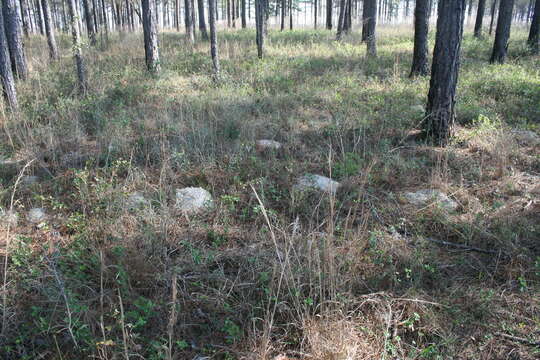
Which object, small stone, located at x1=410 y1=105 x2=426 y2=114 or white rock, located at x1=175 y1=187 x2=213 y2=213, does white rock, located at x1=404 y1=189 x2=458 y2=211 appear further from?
small stone, located at x1=410 y1=105 x2=426 y2=114

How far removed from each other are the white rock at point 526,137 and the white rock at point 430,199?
2.25 meters

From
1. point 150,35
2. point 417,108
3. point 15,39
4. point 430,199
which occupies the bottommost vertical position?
point 430,199

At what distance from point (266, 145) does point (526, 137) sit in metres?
3.66

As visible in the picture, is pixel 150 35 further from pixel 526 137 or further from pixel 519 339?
pixel 519 339

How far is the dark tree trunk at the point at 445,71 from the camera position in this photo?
4660mm

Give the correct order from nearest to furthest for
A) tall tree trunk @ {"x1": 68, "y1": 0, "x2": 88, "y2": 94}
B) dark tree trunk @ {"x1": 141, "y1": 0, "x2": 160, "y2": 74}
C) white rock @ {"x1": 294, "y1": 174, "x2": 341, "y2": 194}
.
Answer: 1. white rock @ {"x1": 294, "y1": 174, "x2": 341, "y2": 194}
2. tall tree trunk @ {"x1": 68, "y1": 0, "x2": 88, "y2": 94}
3. dark tree trunk @ {"x1": 141, "y1": 0, "x2": 160, "y2": 74}

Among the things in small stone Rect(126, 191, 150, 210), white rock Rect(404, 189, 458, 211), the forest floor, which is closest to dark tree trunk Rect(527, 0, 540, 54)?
the forest floor

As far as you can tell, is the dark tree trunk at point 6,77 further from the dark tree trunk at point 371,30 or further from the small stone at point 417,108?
the dark tree trunk at point 371,30

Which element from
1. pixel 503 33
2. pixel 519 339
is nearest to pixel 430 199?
pixel 519 339

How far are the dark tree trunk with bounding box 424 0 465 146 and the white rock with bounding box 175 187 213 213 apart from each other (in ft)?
9.77

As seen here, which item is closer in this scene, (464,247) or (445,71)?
(464,247)

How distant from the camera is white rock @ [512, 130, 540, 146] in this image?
4.97 metres

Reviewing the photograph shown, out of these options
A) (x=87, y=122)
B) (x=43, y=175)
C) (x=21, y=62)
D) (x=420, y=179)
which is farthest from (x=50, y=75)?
(x=420, y=179)

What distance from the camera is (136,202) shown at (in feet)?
11.4
